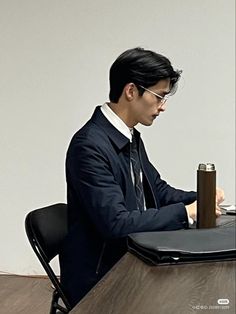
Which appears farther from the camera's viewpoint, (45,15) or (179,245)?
(45,15)

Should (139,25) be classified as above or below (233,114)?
above

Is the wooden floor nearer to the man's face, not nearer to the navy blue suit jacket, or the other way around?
the navy blue suit jacket

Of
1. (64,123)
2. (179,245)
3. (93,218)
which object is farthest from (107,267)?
(64,123)

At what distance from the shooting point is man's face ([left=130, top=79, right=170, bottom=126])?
1.83 m

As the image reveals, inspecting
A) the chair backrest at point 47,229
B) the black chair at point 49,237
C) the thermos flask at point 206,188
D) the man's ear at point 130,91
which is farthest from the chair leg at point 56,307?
the man's ear at point 130,91

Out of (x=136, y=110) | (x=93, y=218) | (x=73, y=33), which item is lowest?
(x=93, y=218)

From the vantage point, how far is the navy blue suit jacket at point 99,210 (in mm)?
1581

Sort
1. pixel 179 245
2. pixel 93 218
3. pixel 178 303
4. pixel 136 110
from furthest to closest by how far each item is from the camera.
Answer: pixel 136 110 → pixel 93 218 → pixel 179 245 → pixel 178 303

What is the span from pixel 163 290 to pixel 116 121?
0.79 meters

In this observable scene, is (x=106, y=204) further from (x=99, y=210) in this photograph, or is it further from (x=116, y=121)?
(x=116, y=121)

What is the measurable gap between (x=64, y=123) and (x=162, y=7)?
2.76 feet

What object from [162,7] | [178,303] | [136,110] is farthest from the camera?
[162,7]

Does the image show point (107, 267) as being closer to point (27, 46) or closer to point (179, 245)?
point (179, 245)

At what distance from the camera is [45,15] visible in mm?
3285
